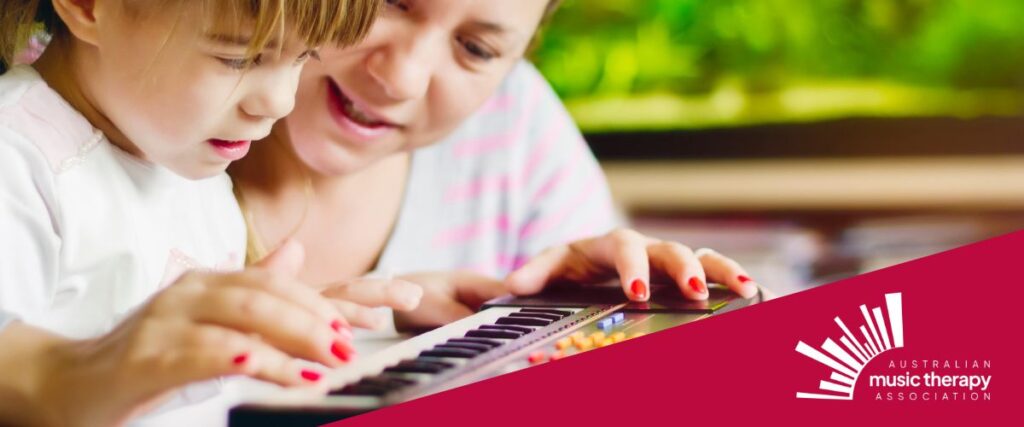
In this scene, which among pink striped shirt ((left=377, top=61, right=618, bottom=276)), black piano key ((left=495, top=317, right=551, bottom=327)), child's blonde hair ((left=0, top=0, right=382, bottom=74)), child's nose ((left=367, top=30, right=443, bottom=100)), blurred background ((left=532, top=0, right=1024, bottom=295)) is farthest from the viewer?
blurred background ((left=532, top=0, right=1024, bottom=295))

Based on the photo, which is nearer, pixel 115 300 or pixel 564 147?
pixel 115 300

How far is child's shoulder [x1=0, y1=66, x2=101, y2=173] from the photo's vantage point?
560 mm

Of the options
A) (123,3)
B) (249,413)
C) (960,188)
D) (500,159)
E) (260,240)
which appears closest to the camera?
(249,413)

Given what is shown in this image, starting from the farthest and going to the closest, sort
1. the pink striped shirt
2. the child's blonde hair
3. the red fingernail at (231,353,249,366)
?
the pink striped shirt < the child's blonde hair < the red fingernail at (231,353,249,366)

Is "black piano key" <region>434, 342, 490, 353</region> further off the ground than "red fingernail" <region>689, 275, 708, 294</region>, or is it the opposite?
"red fingernail" <region>689, 275, 708, 294</region>

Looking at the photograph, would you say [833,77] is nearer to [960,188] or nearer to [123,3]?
[960,188]

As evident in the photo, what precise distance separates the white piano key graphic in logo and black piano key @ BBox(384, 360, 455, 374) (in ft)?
1.33

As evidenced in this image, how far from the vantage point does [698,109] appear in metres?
1.35

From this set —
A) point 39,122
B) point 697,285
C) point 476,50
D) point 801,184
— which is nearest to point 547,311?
point 697,285

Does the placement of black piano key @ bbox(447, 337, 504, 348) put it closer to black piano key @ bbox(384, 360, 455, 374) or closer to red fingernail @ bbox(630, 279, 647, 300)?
black piano key @ bbox(384, 360, 455, 374)

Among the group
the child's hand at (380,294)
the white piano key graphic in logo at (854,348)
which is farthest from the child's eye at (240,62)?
the white piano key graphic in logo at (854,348)

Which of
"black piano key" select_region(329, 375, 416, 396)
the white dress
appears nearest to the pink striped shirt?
the white dress

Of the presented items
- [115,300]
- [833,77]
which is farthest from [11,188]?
[833,77]

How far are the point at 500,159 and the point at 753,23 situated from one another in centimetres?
42
